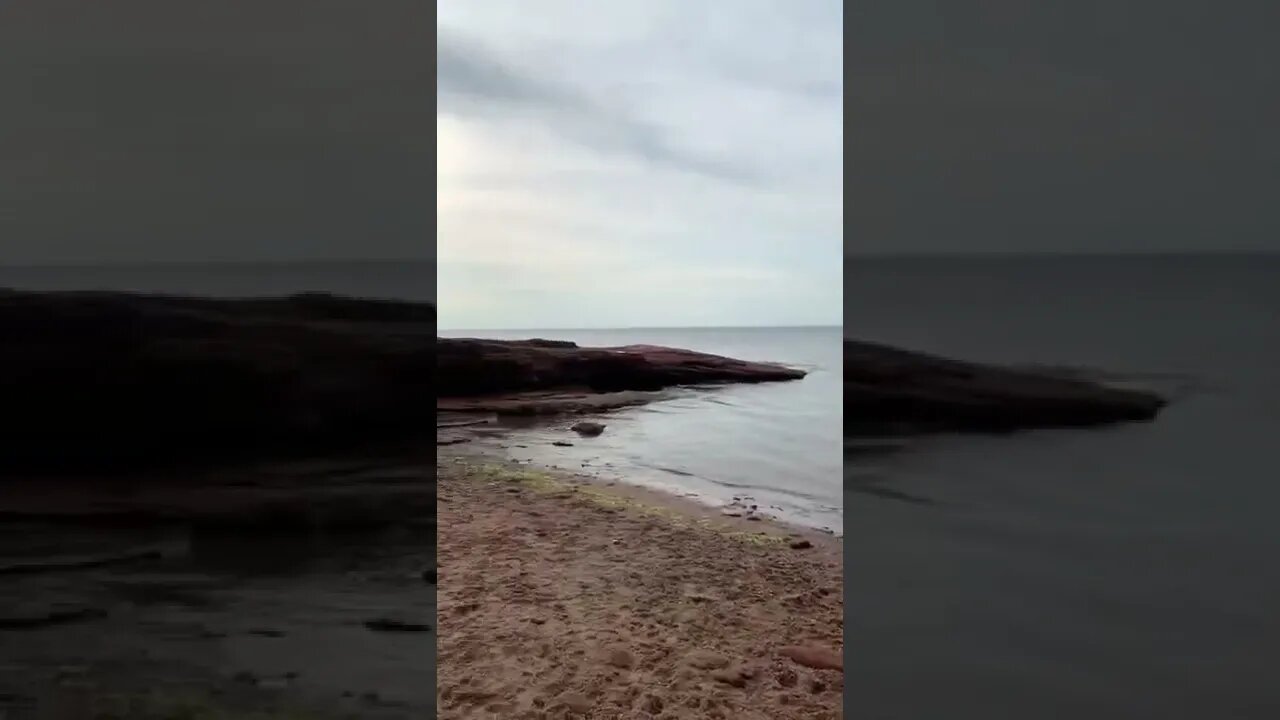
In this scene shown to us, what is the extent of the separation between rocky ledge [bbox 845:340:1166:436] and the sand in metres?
0.85

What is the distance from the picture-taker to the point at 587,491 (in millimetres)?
3744

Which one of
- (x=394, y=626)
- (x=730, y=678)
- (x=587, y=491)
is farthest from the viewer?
(x=587, y=491)

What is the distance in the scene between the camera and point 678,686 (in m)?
1.92

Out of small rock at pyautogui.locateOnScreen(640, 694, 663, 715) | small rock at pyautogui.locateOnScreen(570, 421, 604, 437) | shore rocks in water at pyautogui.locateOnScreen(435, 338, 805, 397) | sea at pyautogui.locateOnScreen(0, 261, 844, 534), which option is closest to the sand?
small rock at pyautogui.locateOnScreen(640, 694, 663, 715)

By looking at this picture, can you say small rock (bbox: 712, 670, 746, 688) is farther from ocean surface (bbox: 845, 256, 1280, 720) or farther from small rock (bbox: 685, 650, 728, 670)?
ocean surface (bbox: 845, 256, 1280, 720)

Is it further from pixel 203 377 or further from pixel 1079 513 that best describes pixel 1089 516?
pixel 203 377

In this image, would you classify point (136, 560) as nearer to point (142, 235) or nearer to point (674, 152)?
point (142, 235)

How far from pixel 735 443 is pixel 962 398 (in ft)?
9.66

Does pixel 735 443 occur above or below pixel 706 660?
above

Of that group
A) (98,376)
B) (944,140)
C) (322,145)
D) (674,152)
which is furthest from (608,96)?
(98,376)

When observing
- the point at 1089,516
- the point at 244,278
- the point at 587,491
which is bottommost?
the point at 587,491

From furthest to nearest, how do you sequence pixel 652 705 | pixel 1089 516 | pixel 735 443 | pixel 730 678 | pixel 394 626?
pixel 735 443 → pixel 730 678 → pixel 652 705 → pixel 394 626 → pixel 1089 516

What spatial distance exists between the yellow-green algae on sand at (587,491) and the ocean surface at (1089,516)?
172 centimetres

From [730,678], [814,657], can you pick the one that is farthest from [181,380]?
[814,657]
